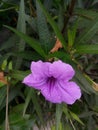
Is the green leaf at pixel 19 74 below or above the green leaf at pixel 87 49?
below

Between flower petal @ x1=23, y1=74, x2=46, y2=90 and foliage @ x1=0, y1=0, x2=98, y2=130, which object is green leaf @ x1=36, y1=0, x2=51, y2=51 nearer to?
foliage @ x1=0, y1=0, x2=98, y2=130

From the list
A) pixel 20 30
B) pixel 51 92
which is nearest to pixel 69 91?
pixel 51 92

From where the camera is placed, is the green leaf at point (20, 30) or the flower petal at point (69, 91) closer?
the flower petal at point (69, 91)

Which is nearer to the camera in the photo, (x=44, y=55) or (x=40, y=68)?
(x=40, y=68)

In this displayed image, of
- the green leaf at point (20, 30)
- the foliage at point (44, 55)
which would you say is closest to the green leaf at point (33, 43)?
the foliage at point (44, 55)

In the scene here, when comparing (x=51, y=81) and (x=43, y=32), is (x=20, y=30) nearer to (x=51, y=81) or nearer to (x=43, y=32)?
(x=43, y=32)

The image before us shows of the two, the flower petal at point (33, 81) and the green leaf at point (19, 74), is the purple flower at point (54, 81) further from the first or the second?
the green leaf at point (19, 74)
